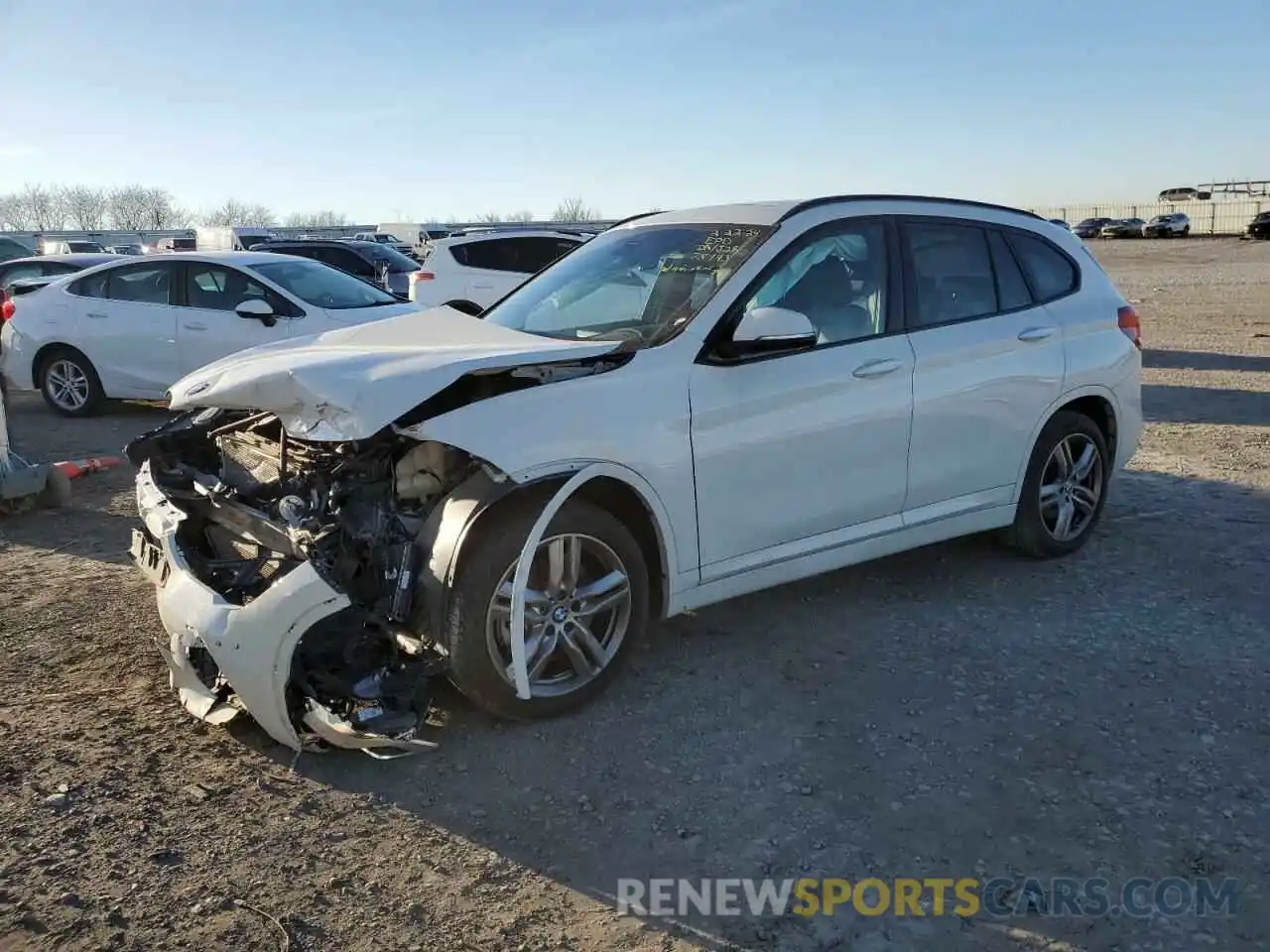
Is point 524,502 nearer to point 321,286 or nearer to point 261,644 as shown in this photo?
point 261,644

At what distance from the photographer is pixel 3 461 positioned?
270 inches

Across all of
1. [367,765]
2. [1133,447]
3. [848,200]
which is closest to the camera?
[367,765]

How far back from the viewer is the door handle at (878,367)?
456 centimetres

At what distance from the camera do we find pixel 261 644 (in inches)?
133

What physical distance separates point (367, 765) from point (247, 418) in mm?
1690

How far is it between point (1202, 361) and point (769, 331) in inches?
439

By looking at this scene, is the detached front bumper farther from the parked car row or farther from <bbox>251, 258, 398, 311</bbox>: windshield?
the parked car row

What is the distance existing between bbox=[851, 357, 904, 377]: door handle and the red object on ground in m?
5.46

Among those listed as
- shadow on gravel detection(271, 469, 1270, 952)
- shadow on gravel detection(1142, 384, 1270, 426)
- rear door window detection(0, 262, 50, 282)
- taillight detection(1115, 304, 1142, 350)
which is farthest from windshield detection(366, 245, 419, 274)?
shadow on gravel detection(271, 469, 1270, 952)

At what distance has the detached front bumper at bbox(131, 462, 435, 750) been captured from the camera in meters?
3.38

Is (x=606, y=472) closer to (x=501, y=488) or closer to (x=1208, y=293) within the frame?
(x=501, y=488)

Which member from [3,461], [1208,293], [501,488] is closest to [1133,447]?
[501,488]

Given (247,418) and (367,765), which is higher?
(247,418)

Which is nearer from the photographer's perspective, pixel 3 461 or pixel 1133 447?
pixel 1133 447
